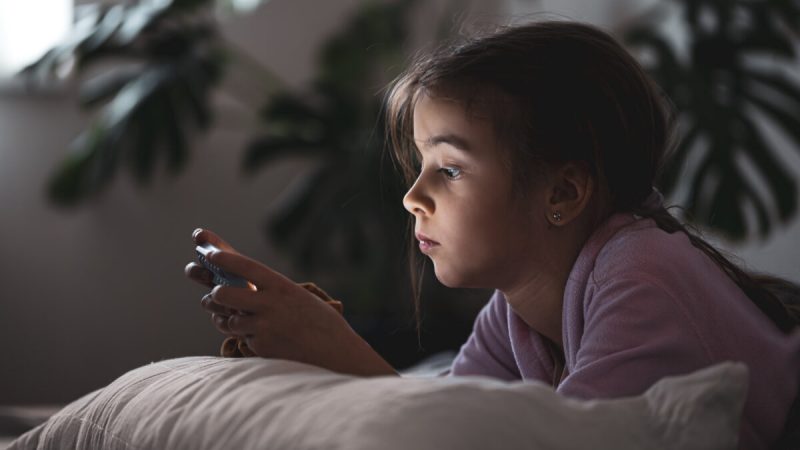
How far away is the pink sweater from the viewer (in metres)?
0.62

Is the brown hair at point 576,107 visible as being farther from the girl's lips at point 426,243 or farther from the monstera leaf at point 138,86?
the monstera leaf at point 138,86

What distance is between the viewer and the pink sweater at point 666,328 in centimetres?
62

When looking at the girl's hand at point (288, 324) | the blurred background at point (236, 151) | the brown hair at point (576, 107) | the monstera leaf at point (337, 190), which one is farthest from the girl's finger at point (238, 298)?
the monstera leaf at point (337, 190)

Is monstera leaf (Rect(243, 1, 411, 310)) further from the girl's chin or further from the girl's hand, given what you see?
the girl's hand

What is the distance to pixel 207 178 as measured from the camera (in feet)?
8.93

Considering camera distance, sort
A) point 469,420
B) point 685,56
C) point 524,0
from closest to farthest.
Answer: point 469,420, point 685,56, point 524,0

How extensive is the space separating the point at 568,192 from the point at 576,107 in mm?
70

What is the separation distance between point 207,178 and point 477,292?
83 cm

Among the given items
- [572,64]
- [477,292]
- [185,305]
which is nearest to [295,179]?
[185,305]

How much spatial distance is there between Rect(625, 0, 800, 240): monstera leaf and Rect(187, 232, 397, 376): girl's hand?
3.92 feet

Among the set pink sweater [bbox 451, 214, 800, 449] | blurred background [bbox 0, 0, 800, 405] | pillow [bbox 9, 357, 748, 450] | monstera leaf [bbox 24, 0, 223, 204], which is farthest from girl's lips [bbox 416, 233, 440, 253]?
monstera leaf [bbox 24, 0, 223, 204]

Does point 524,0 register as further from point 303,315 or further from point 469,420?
point 469,420

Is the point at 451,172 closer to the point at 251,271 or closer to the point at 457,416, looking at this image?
the point at 251,271

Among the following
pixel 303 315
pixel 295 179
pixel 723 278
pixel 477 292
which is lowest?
pixel 477 292
